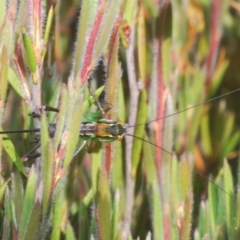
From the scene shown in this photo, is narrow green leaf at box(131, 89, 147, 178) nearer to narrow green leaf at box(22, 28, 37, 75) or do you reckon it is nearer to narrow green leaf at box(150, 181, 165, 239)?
narrow green leaf at box(150, 181, 165, 239)

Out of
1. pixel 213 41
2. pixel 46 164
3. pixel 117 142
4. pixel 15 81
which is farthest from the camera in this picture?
pixel 213 41

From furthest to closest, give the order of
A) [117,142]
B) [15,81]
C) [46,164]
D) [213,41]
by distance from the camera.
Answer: [213,41] < [117,142] < [15,81] < [46,164]

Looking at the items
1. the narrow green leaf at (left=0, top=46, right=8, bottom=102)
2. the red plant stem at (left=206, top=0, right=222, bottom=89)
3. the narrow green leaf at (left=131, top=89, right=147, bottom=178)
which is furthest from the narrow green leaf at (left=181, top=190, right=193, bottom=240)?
the red plant stem at (left=206, top=0, right=222, bottom=89)

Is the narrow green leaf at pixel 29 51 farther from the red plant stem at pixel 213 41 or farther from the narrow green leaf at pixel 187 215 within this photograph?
the red plant stem at pixel 213 41

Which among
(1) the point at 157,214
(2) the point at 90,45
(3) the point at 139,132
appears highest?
(2) the point at 90,45

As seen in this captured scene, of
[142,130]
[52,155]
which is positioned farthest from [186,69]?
[52,155]

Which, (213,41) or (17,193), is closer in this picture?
(17,193)

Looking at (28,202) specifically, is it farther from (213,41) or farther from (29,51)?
(213,41)

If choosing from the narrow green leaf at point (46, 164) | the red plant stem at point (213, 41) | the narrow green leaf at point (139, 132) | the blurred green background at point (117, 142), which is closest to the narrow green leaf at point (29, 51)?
the blurred green background at point (117, 142)

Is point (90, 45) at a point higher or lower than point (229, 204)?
higher

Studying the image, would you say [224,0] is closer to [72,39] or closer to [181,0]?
[181,0]

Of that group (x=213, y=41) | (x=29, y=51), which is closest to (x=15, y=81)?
(x=29, y=51)
